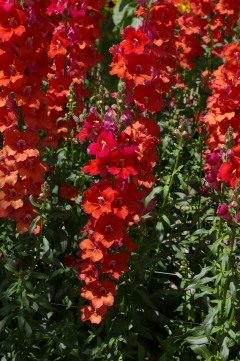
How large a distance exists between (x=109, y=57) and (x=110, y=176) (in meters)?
4.92

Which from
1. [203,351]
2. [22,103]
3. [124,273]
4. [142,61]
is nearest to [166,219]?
[124,273]

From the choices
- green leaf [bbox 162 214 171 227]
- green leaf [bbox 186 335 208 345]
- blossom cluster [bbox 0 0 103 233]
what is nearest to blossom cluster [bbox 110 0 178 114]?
blossom cluster [bbox 0 0 103 233]

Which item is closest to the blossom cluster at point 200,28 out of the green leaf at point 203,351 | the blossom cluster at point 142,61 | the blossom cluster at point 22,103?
the blossom cluster at point 142,61

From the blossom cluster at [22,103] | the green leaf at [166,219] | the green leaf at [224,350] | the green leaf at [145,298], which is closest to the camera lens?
the blossom cluster at [22,103]

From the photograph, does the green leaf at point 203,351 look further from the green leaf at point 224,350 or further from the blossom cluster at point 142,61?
the blossom cluster at point 142,61

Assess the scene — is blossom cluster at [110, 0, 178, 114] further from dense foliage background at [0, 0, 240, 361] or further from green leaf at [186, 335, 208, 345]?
green leaf at [186, 335, 208, 345]

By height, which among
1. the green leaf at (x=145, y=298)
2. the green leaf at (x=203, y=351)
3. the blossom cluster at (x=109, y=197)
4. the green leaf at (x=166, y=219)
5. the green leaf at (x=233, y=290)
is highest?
the blossom cluster at (x=109, y=197)

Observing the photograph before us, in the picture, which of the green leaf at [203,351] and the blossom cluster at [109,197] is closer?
the blossom cluster at [109,197]

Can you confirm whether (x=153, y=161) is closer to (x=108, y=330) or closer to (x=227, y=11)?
(x=108, y=330)

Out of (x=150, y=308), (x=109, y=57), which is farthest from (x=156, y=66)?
(x=109, y=57)

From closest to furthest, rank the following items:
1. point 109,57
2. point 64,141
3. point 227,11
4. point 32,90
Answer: point 32,90 → point 64,141 → point 227,11 → point 109,57

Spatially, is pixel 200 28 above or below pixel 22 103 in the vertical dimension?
below

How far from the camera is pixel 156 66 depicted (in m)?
3.75

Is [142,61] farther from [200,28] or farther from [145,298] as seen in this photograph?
[200,28]
